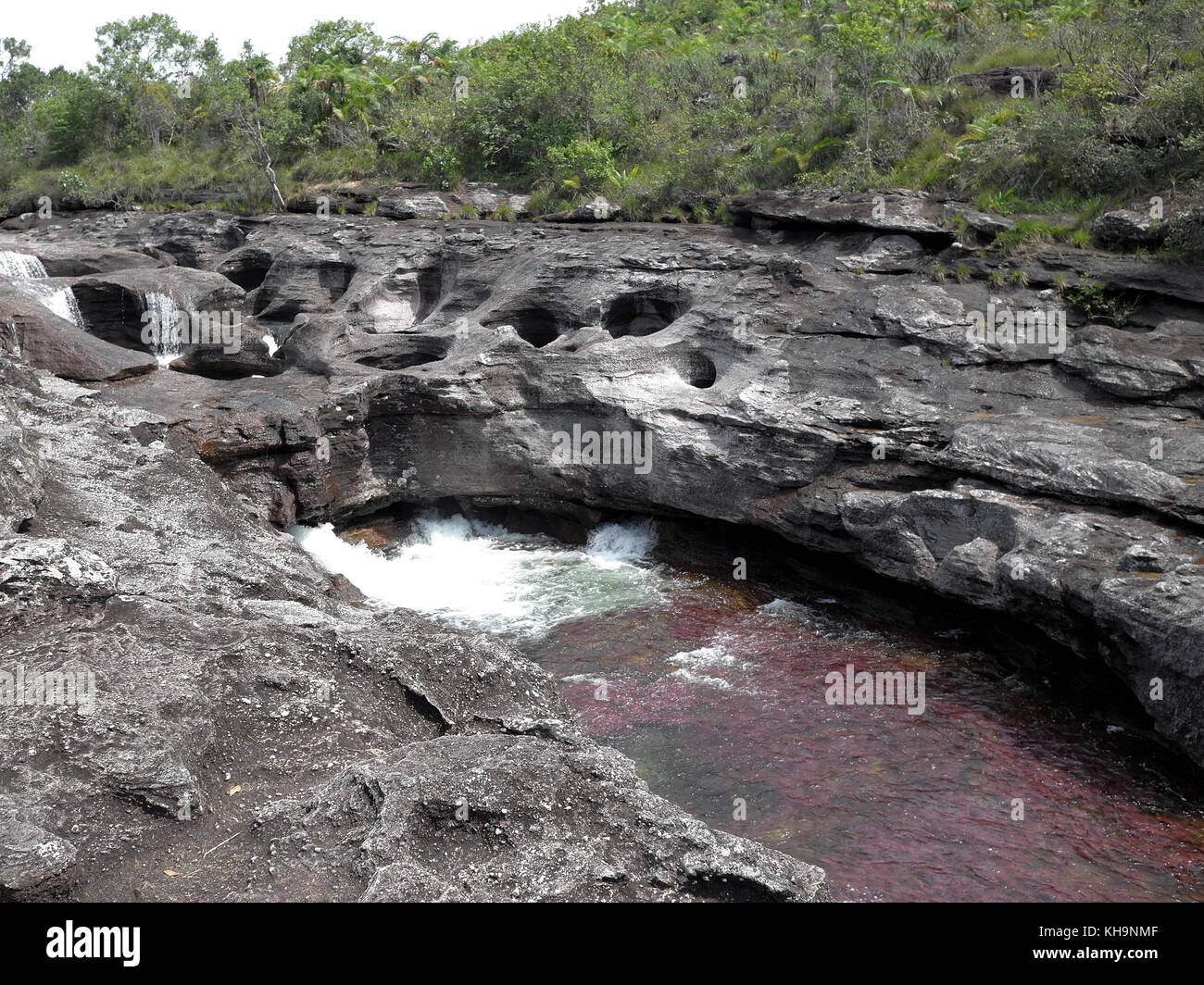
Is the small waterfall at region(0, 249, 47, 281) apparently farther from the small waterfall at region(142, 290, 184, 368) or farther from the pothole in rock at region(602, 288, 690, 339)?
the pothole in rock at region(602, 288, 690, 339)

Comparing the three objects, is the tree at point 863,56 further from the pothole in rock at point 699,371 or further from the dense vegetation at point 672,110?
the pothole in rock at point 699,371

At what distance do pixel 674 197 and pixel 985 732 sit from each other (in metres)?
17.5

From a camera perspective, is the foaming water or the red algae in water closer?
the red algae in water

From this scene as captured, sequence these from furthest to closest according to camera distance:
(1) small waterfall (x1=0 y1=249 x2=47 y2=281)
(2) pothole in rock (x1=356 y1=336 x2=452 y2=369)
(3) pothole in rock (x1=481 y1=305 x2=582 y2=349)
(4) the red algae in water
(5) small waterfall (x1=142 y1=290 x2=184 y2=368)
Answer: (1) small waterfall (x1=0 y1=249 x2=47 y2=281), (5) small waterfall (x1=142 y1=290 x2=184 y2=368), (3) pothole in rock (x1=481 y1=305 x2=582 y2=349), (2) pothole in rock (x1=356 y1=336 x2=452 y2=369), (4) the red algae in water

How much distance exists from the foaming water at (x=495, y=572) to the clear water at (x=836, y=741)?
0.17 ft

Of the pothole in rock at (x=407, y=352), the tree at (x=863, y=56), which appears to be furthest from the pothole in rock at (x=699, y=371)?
the tree at (x=863, y=56)

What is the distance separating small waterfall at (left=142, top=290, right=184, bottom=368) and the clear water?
716 cm

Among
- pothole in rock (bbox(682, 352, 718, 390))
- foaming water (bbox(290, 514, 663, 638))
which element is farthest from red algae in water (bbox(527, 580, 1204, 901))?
pothole in rock (bbox(682, 352, 718, 390))

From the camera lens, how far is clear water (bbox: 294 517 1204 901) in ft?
32.6

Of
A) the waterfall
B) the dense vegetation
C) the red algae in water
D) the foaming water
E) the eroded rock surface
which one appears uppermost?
the dense vegetation

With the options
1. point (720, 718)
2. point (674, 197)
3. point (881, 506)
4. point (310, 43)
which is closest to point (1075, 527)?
point (881, 506)

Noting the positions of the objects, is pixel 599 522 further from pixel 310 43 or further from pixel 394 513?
pixel 310 43

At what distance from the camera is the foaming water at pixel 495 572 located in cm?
1634
